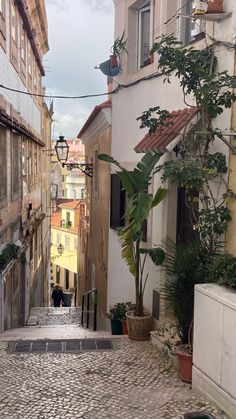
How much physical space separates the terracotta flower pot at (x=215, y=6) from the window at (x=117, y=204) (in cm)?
517

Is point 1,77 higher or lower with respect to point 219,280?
higher

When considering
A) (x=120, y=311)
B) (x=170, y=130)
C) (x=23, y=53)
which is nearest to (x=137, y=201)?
(x=170, y=130)

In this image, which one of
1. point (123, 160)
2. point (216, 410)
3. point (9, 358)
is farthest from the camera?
point (123, 160)

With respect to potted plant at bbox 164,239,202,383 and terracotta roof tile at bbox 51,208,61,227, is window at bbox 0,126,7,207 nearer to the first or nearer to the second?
potted plant at bbox 164,239,202,383

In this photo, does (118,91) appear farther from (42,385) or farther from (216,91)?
(42,385)

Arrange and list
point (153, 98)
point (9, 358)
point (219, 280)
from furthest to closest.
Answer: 1. point (153, 98)
2. point (9, 358)
3. point (219, 280)

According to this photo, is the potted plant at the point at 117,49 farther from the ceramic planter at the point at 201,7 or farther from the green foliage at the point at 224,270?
the green foliage at the point at 224,270

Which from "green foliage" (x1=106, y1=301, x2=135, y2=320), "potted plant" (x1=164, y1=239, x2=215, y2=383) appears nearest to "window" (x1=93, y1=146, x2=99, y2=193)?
"green foliage" (x1=106, y1=301, x2=135, y2=320)

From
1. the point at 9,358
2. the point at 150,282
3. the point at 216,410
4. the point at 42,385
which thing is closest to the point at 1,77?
the point at 150,282

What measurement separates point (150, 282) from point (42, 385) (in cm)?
352

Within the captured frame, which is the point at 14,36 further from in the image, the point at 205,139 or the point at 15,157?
the point at 205,139

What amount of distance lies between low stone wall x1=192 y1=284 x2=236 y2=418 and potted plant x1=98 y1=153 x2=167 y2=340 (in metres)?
1.83

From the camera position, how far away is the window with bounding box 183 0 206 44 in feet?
22.9

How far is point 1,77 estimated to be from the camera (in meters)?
10.8
